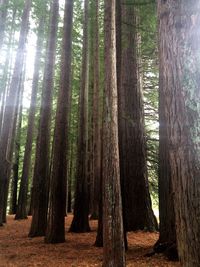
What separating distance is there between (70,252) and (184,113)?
5388mm

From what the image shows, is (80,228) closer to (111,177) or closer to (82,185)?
(82,185)

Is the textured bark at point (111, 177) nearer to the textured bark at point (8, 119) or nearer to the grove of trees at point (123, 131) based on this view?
the grove of trees at point (123, 131)

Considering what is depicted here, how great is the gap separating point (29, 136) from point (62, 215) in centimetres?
817

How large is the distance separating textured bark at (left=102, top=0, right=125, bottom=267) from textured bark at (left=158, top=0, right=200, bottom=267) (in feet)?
8.29

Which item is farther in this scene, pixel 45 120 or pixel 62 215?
pixel 45 120

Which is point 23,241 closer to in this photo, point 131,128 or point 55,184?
point 55,184

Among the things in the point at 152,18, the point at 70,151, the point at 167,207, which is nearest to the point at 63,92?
the point at 152,18

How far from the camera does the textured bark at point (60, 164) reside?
314 inches

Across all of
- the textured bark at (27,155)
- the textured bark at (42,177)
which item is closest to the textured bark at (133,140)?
the textured bark at (42,177)

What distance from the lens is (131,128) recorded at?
987cm

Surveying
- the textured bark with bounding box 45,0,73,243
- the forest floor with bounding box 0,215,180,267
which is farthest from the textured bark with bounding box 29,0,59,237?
the textured bark with bounding box 45,0,73,243

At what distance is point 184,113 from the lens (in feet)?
8.41

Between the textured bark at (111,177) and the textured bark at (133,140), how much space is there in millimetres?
3329

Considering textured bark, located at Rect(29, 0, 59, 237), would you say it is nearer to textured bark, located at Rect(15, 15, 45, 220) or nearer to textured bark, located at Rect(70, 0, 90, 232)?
textured bark, located at Rect(70, 0, 90, 232)
